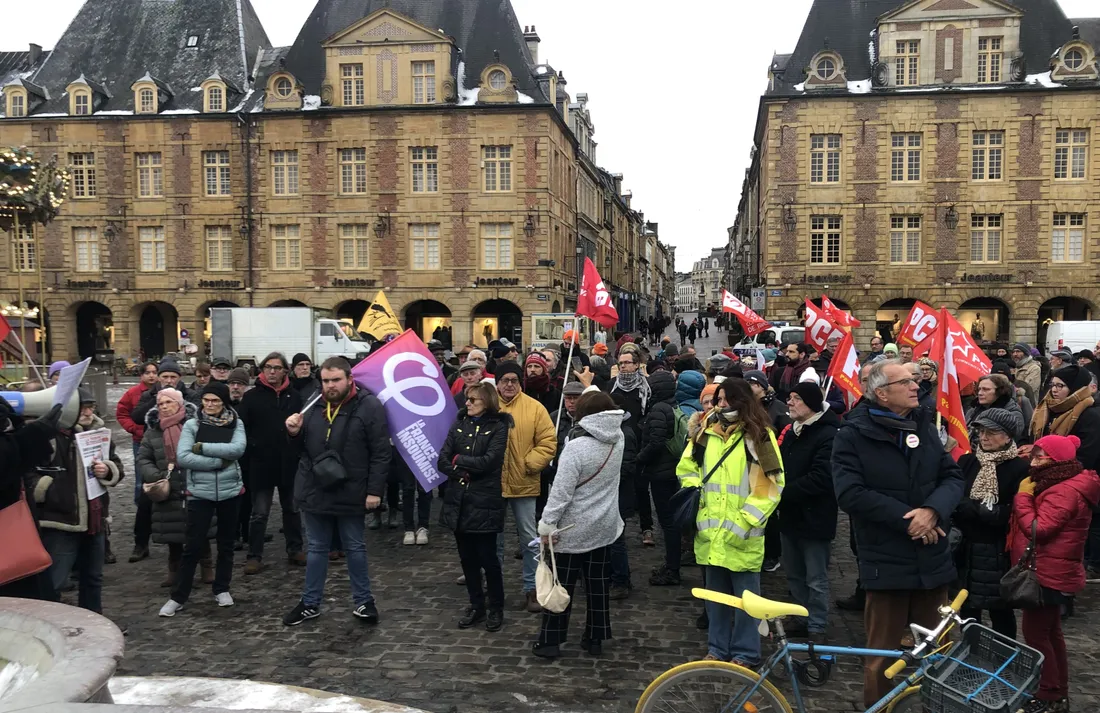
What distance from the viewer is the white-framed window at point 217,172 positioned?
3409 centimetres

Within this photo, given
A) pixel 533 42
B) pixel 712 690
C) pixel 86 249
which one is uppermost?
pixel 533 42

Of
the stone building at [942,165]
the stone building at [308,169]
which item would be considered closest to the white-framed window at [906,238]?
the stone building at [942,165]

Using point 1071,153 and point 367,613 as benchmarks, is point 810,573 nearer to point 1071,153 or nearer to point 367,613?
point 367,613

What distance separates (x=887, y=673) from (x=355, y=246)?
107 feet

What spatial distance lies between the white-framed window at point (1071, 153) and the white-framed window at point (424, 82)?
2566 cm

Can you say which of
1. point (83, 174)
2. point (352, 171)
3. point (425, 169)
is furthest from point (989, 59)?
point (83, 174)

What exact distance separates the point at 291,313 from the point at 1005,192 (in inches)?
1131

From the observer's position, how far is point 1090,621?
605 cm

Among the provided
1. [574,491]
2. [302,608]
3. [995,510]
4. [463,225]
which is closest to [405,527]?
[302,608]

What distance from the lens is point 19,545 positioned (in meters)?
4.36

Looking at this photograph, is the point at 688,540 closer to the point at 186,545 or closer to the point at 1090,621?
the point at 1090,621

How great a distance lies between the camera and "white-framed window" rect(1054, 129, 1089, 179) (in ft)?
103

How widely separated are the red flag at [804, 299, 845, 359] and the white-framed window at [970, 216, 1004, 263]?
77.2 ft

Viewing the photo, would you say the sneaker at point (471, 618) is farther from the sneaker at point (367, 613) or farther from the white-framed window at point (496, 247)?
the white-framed window at point (496, 247)
